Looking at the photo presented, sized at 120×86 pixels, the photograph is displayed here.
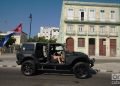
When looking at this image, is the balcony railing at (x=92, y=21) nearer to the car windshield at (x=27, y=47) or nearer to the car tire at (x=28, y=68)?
the car windshield at (x=27, y=47)

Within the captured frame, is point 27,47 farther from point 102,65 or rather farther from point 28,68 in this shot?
point 102,65

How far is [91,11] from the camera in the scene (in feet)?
169

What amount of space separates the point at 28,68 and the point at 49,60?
1.34 meters

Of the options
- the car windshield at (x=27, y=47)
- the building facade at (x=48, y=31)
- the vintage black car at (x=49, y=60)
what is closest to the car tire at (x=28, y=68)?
the vintage black car at (x=49, y=60)

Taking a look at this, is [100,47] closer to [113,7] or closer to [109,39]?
[109,39]

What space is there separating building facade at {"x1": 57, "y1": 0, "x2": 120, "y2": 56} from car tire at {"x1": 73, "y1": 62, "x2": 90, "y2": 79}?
119 feet

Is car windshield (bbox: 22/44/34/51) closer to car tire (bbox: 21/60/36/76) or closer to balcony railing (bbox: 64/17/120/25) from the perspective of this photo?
car tire (bbox: 21/60/36/76)

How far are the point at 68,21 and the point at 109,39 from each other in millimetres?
8844

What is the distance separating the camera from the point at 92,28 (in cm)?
5197

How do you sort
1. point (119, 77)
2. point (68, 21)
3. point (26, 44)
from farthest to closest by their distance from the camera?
1. point (68, 21)
2. point (26, 44)
3. point (119, 77)

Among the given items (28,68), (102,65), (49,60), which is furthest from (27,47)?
(102,65)

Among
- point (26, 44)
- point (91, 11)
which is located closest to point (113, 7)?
point (91, 11)

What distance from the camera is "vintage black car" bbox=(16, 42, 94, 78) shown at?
1503 centimetres

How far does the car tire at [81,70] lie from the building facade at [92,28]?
3618 centimetres
